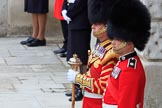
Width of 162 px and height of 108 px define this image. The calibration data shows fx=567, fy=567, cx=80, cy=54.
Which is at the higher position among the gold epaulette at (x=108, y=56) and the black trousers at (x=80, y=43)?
the gold epaulette at (x=108, y=56)

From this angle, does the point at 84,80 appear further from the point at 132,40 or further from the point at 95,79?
the point at 132,40

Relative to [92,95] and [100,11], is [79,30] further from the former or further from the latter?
[92,95]

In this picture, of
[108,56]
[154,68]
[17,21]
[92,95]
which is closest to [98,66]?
[108,56]

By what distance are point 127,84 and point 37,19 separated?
21.8 feet

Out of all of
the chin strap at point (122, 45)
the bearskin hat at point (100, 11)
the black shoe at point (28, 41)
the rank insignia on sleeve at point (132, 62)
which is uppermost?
Result: the bearskin hat at point (100, 11)

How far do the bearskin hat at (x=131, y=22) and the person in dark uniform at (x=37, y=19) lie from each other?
6.13 meters

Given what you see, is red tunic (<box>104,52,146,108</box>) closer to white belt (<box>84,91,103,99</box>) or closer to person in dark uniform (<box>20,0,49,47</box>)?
white belt (<box>84,91,103,99</box>)

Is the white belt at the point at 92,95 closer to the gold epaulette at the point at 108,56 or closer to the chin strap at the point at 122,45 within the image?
the gold epaulette at the point at 108,56

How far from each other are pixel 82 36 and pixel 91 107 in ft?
7.73

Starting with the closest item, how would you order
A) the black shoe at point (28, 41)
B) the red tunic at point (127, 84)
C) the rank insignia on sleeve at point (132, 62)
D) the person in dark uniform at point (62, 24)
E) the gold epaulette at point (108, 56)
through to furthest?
the red tunic at point (127, 84) → the rank insignia on sleeve at point (132, 62) → the gold epaulette at point (108, 56) → the person in dark uniform at point (62, 24) → the black shoe at point (28, 41)

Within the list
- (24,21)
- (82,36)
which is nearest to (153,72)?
(82,36)

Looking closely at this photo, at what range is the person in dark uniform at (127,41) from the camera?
3629 millimetres

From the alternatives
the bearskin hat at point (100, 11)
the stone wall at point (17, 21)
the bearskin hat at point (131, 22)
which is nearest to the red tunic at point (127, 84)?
the bearskin hat at point (131, 22)

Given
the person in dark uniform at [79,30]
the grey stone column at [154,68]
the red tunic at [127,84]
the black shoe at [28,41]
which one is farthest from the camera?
the black shoe at [28,41]
